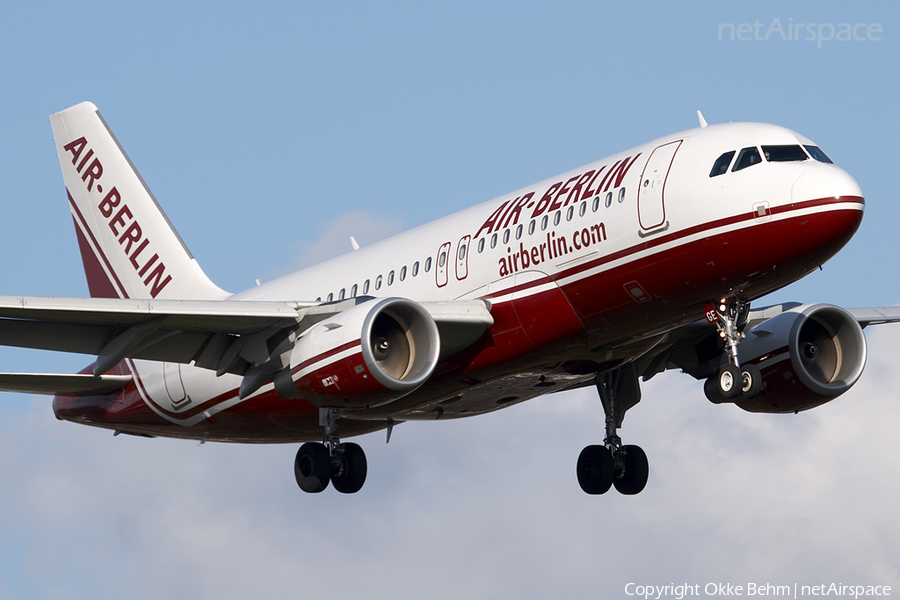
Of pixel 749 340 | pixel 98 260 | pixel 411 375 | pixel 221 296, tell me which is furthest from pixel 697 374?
pixel 98 260

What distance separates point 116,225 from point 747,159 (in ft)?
62.3

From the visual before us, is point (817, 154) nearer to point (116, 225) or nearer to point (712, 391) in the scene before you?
point (712, 391)

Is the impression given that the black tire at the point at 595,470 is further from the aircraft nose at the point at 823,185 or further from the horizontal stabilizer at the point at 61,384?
the horizontal stabilizer at the point at 61,384

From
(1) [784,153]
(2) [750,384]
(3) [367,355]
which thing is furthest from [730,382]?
(3) [367,355]

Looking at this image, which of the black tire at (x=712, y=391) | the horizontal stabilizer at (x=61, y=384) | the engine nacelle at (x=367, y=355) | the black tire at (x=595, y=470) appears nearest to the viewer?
the engine nacelle at (x=367, y=355)

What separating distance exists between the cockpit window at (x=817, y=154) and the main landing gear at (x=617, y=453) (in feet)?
26.3

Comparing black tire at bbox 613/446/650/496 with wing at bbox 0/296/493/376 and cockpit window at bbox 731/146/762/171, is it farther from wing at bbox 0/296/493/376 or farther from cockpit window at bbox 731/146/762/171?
cockpit window at bbox 731/146/762/171

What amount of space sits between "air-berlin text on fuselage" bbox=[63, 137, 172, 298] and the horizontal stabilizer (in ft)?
10.8

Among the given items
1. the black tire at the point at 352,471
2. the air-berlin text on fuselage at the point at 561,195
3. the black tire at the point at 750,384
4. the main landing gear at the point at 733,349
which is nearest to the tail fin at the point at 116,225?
the black tire at the point at 352,471

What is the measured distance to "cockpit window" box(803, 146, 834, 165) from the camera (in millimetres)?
23625

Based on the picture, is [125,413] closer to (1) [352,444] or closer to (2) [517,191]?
(1) [352,444]

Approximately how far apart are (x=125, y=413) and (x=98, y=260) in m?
5.71

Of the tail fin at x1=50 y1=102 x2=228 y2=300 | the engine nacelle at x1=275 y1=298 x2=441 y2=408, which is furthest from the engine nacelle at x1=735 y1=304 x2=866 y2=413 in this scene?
the tail fin at x1=50 y1=102 x2=228 y2=300

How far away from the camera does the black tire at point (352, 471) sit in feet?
96.8
